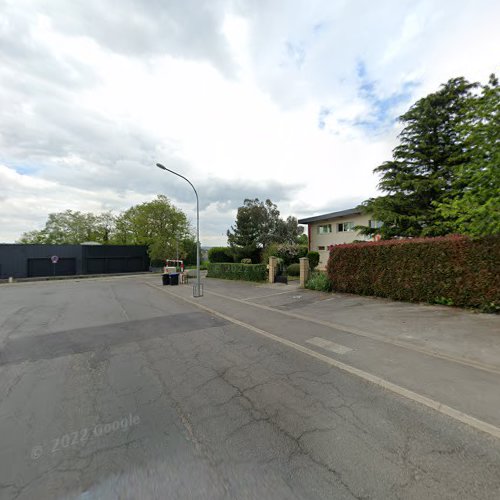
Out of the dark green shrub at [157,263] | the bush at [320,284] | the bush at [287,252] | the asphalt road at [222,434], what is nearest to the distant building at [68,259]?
the dark green shrub at [157,263]

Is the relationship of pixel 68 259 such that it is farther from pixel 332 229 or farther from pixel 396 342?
pixel 396 342

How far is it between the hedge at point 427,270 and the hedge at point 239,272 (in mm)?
7477

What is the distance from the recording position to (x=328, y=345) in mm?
5352

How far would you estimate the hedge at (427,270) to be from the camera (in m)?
7.38

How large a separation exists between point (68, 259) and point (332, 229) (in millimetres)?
33772

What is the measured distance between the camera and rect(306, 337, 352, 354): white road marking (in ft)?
16.5

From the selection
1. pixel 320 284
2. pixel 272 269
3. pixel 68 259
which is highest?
pixel 68 259

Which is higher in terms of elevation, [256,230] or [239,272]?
[256,230]

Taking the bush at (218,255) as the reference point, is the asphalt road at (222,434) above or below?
below

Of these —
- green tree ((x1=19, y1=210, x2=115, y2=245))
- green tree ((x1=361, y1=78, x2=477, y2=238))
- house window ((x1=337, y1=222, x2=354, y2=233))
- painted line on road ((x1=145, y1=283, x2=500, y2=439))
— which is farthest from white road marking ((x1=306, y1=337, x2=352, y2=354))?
green tree ((x1=19, y1=210, x2=115, y2=245))

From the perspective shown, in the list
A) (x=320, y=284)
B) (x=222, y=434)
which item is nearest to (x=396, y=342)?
(x=222, y=434)

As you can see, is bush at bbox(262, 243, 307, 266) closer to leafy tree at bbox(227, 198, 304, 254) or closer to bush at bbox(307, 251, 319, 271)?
bush at bbox(307, 251, 319, 271)

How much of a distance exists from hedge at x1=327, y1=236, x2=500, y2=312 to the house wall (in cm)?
1083

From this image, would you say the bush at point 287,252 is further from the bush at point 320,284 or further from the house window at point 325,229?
the bush at point 320,284
